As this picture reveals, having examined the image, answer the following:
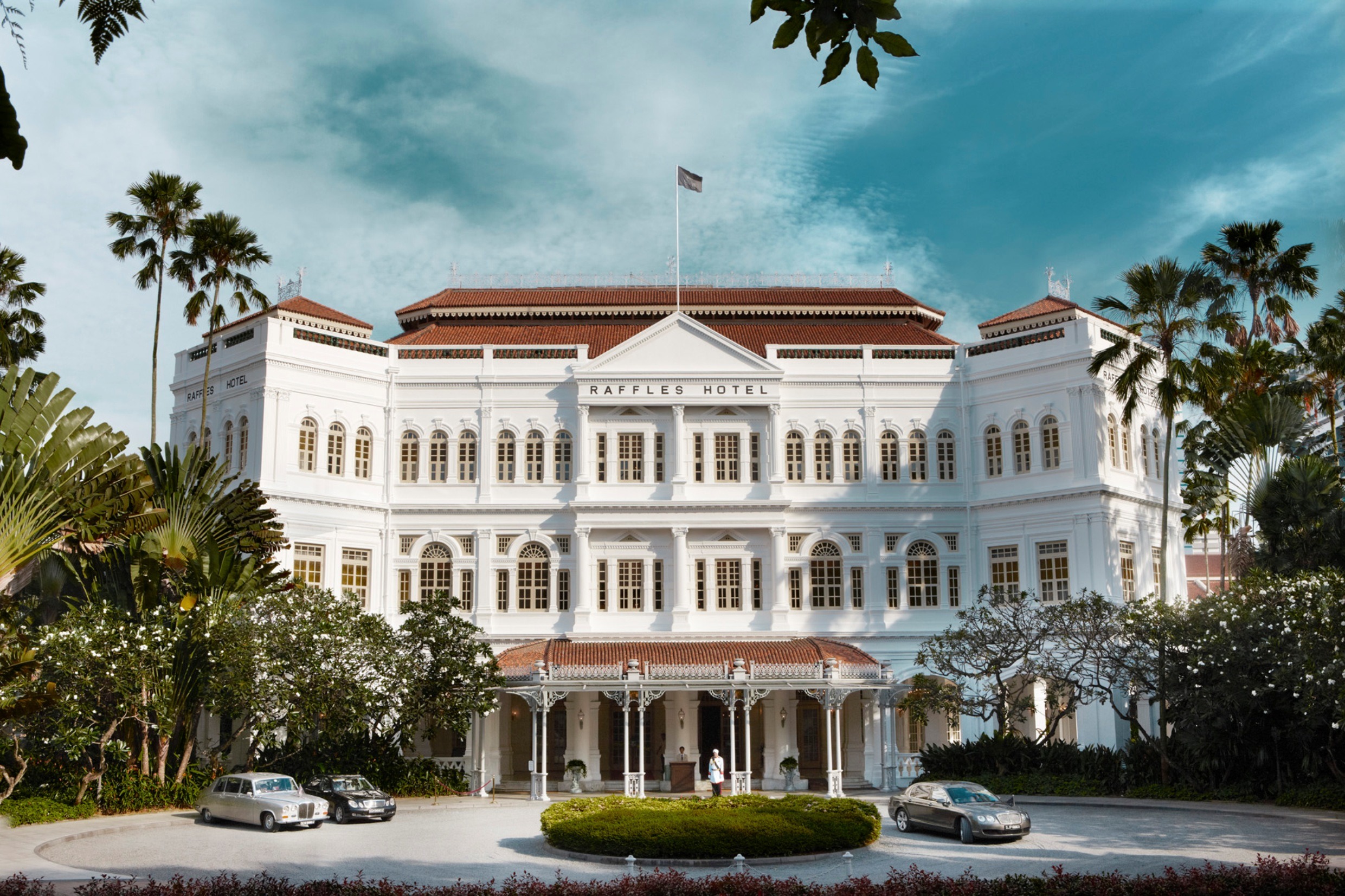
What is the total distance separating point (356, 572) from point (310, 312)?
8.84m

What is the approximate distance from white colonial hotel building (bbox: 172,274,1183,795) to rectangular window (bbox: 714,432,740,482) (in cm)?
8

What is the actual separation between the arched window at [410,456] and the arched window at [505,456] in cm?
268

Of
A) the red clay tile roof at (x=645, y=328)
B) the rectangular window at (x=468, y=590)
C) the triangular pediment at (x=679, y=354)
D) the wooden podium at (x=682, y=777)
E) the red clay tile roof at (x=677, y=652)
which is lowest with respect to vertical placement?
the wooden podium at (x=682, y=777)

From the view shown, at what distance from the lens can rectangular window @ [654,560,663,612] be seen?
4041 centimetres

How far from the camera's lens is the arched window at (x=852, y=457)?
41656 millimetres

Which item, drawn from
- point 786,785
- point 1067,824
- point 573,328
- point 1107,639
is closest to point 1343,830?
point 1067,824

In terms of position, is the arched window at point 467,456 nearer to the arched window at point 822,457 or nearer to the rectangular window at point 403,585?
the rectangular window at point 403,585

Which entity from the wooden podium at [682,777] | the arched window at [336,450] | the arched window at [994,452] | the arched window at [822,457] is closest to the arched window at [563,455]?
the arched window at [336,450]

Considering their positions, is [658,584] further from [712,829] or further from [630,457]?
[712,829]

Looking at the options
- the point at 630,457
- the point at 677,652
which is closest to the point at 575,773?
the point at 677,652

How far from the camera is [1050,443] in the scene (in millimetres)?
39906

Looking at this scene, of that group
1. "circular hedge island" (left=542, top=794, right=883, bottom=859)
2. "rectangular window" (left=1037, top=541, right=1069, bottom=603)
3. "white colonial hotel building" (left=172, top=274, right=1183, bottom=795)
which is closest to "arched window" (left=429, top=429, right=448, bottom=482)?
"white colonial hotel building" (left=172, top=274, right=1183, bottom=795)

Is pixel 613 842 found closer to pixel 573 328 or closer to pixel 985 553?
pixel 985 553

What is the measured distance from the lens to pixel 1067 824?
2600 centimetres
